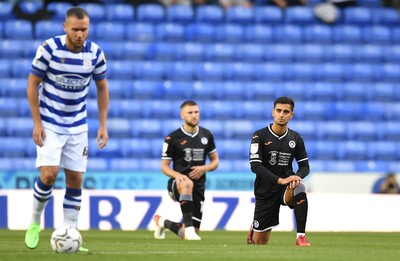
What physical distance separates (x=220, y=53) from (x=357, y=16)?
3219 millimetres

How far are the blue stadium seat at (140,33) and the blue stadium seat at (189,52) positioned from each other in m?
0.58

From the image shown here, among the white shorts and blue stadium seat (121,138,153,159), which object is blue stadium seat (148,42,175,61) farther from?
the white shorts

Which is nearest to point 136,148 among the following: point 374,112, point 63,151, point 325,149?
point 325,149

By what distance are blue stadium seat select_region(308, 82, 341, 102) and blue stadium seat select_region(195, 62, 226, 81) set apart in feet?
6.11

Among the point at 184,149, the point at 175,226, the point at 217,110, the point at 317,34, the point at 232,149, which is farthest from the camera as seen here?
the point at 317,34

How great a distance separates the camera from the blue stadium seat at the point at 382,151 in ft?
62.0

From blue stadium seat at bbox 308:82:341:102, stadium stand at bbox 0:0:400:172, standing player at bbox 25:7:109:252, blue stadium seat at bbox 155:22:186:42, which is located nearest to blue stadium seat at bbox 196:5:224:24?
stadium stand at bbox 0:0:400:172

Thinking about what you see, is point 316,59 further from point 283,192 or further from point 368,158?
point 283,192

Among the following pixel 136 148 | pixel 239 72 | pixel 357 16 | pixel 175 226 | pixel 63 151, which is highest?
pixel 357 16

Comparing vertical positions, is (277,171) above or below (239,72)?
below

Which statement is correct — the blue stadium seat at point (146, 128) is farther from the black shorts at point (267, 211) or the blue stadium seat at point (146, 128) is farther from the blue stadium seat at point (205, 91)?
the black shorts at point (267, 211)

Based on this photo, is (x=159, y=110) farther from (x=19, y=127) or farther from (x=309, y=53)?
(x=309, y=53)

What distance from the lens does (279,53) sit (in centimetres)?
1986

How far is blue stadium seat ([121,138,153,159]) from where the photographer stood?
707 inches
